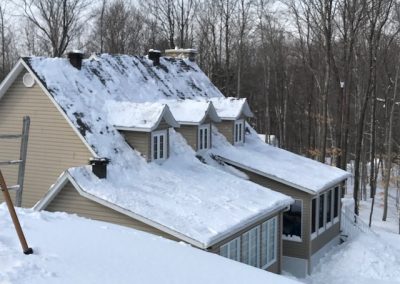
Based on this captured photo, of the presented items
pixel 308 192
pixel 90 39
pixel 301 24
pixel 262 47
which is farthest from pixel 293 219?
pixel 90 39

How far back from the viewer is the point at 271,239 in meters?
16.6

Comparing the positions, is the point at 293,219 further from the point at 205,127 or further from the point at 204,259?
the point at 204,259

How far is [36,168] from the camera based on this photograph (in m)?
15.9

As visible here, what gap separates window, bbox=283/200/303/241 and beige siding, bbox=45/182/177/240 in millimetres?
7862

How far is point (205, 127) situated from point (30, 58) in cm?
645

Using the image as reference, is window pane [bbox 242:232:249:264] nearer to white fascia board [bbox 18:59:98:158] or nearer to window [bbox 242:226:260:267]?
window [bbox 242:226:260:267]

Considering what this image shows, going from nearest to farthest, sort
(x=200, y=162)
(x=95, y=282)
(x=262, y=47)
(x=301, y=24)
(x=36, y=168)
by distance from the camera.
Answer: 1. (x=95, y=282)
2. (x=36, y=168)
3. (x=200, y=162)
4. (x=301, y=24)
5. (x=262, y=47)

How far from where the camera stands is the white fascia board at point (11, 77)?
15900 mm

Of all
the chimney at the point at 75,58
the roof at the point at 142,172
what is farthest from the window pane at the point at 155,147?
the chimney at the point at 75,58

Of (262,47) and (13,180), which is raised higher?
(262,47)

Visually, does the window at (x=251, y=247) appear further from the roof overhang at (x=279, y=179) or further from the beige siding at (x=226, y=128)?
the beige siding at (x=226, y=128)

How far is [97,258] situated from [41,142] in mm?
9485

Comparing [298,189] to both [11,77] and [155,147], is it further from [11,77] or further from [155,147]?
[11,77]

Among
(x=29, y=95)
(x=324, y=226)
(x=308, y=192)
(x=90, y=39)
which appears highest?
(x=90, y=39)
